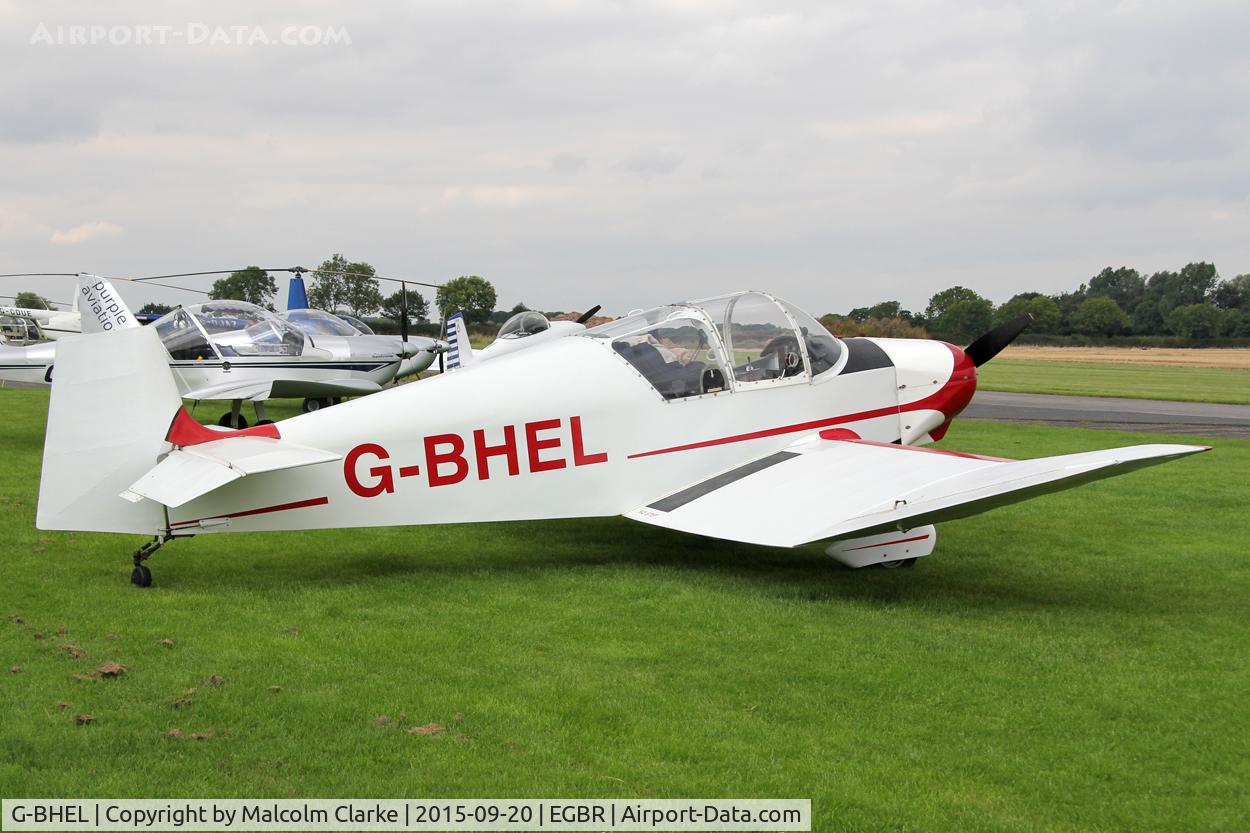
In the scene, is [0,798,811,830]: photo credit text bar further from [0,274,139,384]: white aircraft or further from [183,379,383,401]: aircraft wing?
[0,274,139,384]: white aircraft

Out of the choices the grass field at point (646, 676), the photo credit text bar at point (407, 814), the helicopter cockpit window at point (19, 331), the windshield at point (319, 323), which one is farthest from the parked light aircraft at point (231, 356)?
the helicopter cockpit window at point (19, 331)

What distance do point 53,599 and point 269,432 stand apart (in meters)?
1.56

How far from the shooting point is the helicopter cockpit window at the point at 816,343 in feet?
27.2

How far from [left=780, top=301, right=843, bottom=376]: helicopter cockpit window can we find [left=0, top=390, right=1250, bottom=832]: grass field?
1.46 metres

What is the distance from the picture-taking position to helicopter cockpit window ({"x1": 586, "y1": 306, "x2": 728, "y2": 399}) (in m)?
7.64

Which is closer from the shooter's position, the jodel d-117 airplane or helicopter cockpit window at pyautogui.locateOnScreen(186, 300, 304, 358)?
the jodel d-117 airplane

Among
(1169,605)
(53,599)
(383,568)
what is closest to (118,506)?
(53,599)

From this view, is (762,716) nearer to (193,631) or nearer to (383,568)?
(193,631)

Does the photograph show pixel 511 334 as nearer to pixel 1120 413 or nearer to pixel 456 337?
pixel 456 337

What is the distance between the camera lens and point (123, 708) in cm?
443

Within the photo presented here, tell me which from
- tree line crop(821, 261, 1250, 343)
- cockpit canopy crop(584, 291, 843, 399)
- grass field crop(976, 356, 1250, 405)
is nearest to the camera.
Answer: cockpit canopy crop(584, 291, 843, 399)

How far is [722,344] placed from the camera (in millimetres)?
7930

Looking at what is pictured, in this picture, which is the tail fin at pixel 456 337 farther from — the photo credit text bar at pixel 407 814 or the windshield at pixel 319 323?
the photo credit text bar at pixel 407 814

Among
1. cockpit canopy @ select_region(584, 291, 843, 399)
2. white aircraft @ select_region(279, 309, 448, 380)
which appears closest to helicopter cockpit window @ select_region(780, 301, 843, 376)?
cockpit canopy @ select_region(584, 291, 843, 399)
